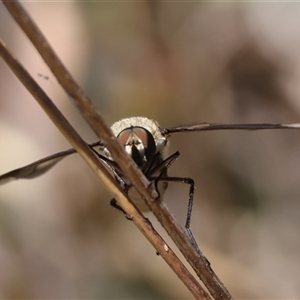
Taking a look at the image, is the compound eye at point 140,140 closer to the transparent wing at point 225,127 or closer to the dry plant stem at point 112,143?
the transparent wing at point 225,127

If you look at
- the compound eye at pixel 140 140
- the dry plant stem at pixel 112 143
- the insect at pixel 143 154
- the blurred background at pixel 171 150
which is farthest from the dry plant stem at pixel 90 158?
the blurred background at pixel 171 150

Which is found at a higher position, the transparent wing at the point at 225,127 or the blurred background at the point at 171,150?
the blurred background at the point at 171,150

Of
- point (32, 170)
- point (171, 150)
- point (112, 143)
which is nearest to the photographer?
point (112, 143)

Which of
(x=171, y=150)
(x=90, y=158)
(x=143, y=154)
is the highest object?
(x=171, y=150)

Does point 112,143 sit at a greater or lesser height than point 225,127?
lesser

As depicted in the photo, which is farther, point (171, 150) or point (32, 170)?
point (171, 150)

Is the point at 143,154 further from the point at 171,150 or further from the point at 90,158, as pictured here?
the point at 171,150

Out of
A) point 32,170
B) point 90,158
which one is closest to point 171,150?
point 32,170

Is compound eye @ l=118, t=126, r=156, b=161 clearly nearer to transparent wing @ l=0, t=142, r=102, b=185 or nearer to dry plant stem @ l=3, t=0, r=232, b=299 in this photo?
transparent wing @ l=0, t=142, r=102, b=185
